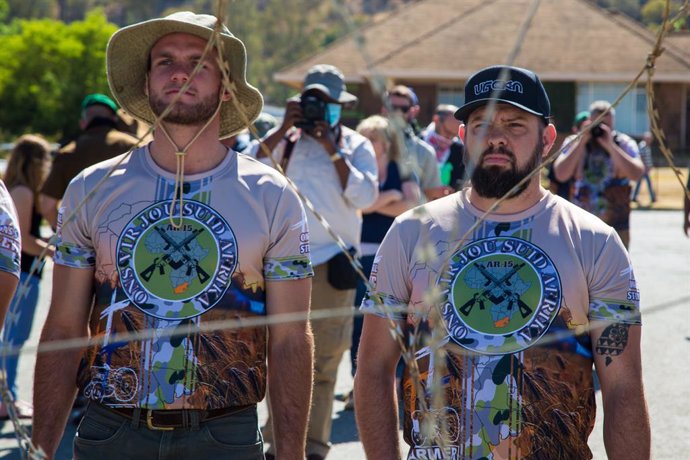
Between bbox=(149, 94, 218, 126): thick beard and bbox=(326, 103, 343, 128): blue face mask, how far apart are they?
2.55m

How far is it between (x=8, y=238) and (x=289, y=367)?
3.13ft

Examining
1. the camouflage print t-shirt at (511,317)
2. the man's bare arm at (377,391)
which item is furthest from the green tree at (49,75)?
the camouflage print t-shirt at (511,317)

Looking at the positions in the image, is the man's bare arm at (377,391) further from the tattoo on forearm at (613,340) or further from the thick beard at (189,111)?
the thick beard at (189,111)

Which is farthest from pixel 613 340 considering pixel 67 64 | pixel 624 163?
pixel 67 64

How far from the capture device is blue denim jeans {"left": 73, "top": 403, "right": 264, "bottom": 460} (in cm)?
304

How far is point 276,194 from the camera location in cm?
320

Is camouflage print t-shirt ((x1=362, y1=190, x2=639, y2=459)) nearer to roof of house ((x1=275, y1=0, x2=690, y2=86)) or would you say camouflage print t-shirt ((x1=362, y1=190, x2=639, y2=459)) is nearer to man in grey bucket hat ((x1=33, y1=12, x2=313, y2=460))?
man in grey bucket hat ((x1=33, y1=12, x2=313, y2=460))

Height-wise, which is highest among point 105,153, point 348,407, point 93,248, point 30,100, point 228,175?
point 30,100

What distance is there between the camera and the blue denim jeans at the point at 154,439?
304cm

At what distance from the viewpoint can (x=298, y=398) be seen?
3184 mm

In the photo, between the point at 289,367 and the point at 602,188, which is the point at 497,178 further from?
the point at 602,188

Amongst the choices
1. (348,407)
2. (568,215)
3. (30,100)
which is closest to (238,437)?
(568,215)

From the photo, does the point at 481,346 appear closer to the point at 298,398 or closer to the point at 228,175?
the point at 298,398

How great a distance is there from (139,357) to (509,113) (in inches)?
49.0
